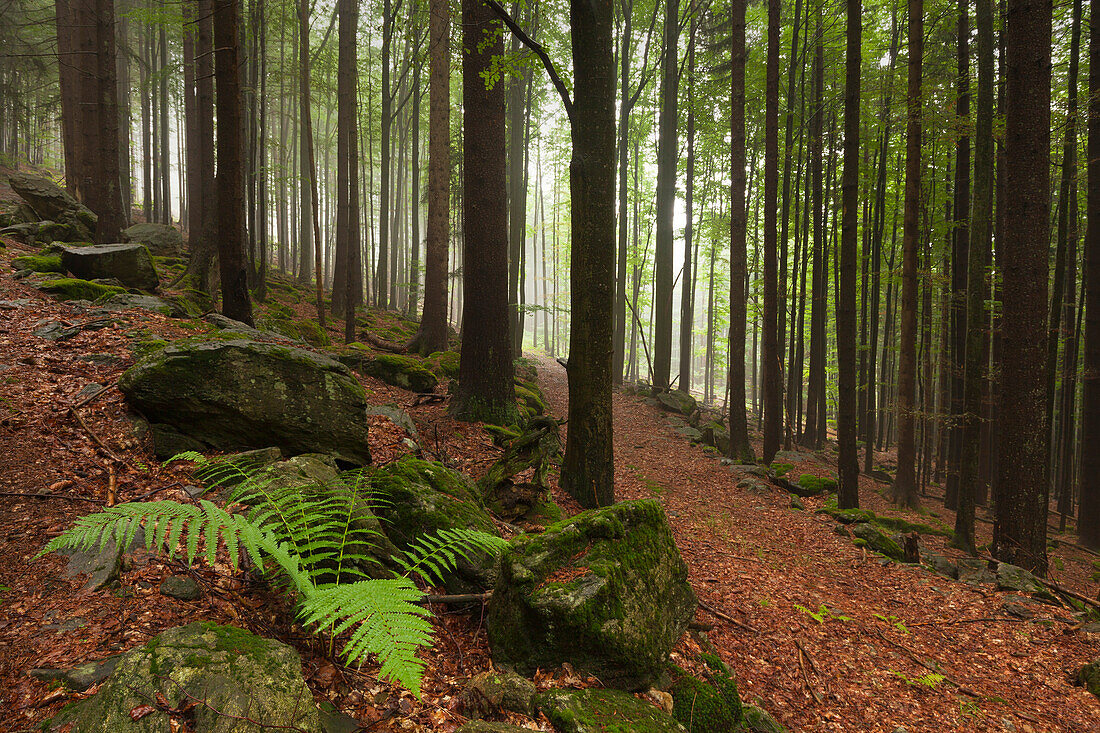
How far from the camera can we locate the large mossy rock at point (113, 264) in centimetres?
802

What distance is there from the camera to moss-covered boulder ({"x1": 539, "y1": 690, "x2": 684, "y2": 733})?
2406mm

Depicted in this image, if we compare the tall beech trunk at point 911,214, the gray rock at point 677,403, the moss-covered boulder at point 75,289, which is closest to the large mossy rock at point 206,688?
the moss-covered boulder at point 75,289

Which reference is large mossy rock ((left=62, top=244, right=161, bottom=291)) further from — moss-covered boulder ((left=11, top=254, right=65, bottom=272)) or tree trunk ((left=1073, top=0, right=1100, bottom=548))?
tree trunk ((left=1073, top=0, right=1100, bottom=548))

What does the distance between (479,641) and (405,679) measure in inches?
54.5

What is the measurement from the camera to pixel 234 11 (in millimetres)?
6859

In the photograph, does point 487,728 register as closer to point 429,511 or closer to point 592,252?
point 429,511

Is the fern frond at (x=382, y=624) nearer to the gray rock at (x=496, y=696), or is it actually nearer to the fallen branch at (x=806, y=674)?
the gray rock at (x=496, y=696)

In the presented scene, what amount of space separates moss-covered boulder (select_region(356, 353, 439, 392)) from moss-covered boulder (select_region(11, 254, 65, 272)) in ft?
15.9

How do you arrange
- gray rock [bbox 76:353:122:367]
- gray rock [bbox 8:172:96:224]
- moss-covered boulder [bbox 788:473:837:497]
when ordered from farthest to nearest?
1. gray rock [bbox 8:172:96:224]
2. moss-covered boulder [bbox 788:473:837:497]
3. gray rock [bbox 76:353:122:367]

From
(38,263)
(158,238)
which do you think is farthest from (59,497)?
(158,238)

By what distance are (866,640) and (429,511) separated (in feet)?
14.9

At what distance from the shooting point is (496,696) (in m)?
2.46

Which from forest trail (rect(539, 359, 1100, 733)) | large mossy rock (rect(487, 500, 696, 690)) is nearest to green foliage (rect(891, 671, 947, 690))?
forest trail (rect(539, 359, 1100, 733))

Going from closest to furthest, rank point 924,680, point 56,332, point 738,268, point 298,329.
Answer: point 924,680, point 56,332, point 298,329, point 738,268
